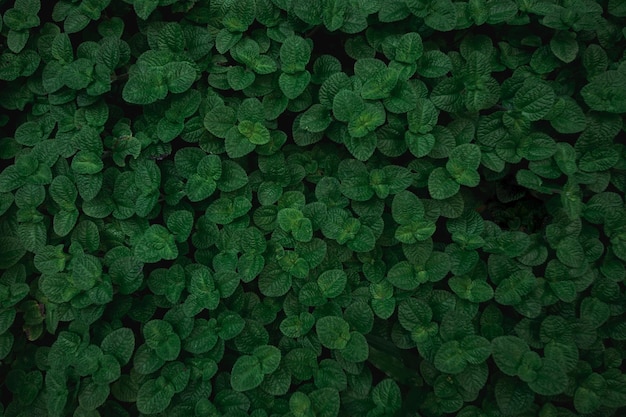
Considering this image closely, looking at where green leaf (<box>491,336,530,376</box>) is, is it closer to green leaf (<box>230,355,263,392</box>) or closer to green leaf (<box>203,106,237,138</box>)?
green leaf (<box>230,355,263,392</box>)

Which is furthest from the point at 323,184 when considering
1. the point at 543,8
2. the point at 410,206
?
the point at 543,8

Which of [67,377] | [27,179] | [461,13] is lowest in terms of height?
[67,377]

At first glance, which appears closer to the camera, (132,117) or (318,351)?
(318,351)

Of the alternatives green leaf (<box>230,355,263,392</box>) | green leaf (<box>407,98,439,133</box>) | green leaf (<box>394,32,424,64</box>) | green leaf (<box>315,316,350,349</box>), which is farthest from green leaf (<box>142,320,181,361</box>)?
green leaf (<box>394,32,424,64</box>)

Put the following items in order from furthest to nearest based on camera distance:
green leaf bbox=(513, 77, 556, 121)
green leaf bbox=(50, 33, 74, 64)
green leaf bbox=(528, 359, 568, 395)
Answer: green leaf bbox=(50, 33, 74, 64) → green leaf bbox=(513, 77, 556, 121) → green leaf bbox=(528, 359, 568, 395)

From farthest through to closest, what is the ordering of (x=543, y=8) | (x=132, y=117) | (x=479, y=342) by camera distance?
(x=132, y=117) < (x=543, y=8) < (x=479, y=342)

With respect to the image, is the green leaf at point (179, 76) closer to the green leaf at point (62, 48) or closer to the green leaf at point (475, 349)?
the green leaf at point (62, 48)

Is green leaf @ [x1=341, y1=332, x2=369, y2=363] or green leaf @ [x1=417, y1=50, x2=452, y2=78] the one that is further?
green leaf @ [x1=417, y1=50, x2=452, y2=78]

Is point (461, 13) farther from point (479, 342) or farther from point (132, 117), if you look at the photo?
point (132, 117)

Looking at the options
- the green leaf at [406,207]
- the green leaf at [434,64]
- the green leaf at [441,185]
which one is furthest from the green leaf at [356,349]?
the green leaf at [434,64]
